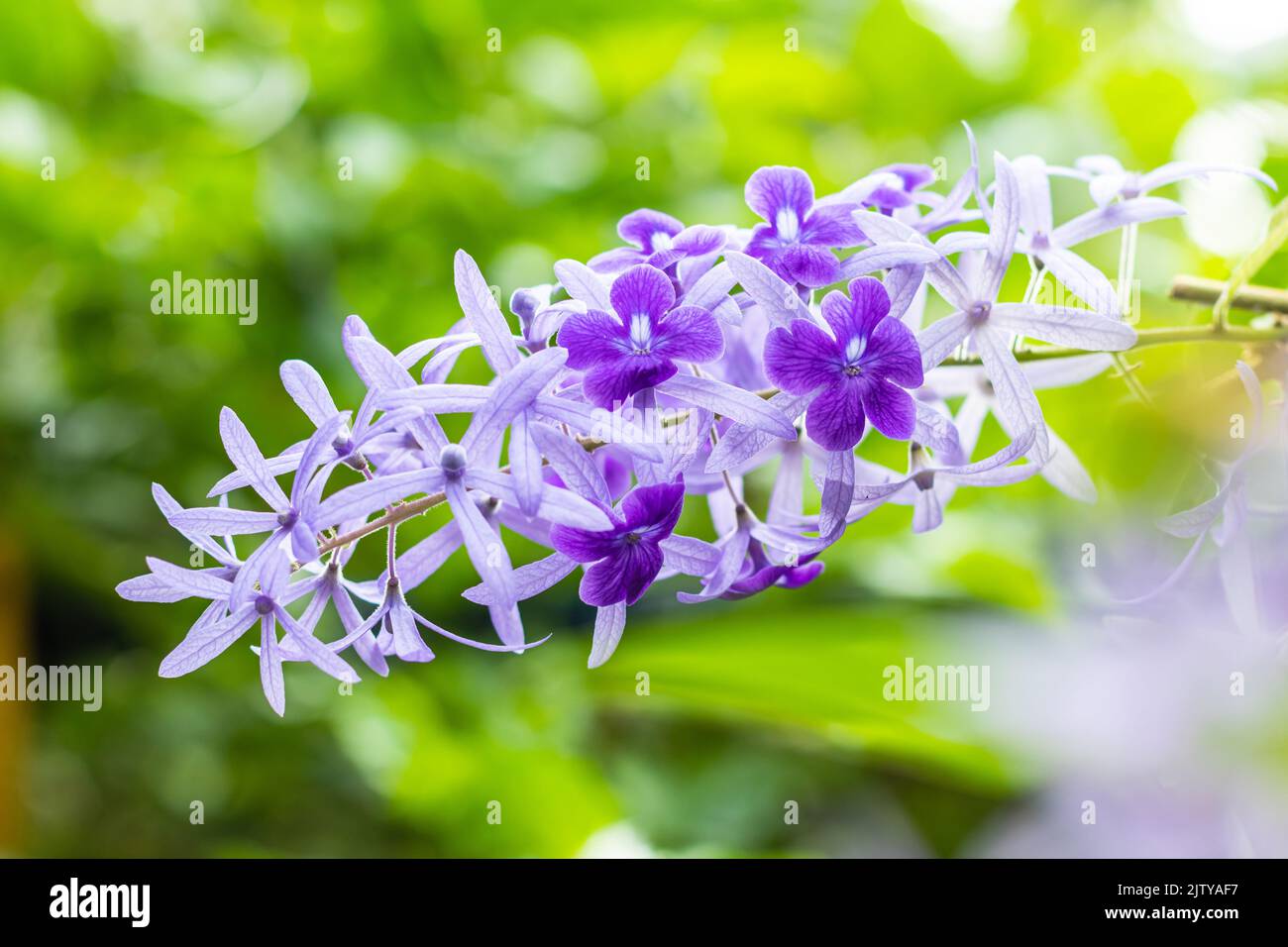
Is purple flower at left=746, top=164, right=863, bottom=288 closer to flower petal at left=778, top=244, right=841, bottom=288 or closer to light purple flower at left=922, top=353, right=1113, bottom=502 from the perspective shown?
flower petal at left=778, top=244, right=841, bottom=288

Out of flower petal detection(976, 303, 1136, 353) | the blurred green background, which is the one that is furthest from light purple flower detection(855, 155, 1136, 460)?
the blurred green background

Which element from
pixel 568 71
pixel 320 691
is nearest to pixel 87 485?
pixel 320 691

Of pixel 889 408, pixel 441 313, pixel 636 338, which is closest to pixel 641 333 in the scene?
pixel 636 338

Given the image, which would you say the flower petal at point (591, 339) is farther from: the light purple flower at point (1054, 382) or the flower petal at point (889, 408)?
the light purple flower at point (1054, 382)

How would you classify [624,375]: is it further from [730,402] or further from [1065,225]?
→ [1065,225]

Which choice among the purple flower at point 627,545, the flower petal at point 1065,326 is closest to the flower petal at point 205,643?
the purple flower at point 627,545
